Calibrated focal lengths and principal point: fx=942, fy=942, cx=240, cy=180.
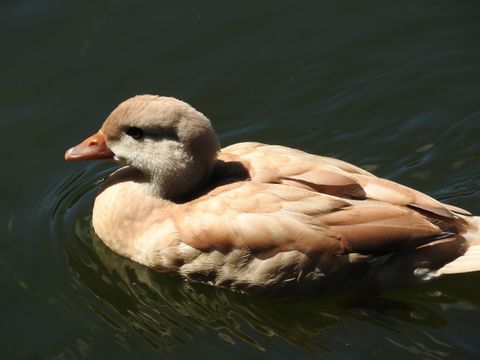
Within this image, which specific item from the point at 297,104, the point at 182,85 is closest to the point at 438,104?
the point at 297,104

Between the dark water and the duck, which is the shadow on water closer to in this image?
the dark water

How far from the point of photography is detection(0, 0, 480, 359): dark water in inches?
287

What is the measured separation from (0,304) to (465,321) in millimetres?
3744

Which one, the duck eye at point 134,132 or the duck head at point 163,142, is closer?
the duck head at point 163,142

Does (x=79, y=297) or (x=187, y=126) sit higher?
(x=187, y=126)

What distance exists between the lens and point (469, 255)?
7.46 m

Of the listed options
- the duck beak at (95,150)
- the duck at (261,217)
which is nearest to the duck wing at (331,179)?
the duck at (261,217)

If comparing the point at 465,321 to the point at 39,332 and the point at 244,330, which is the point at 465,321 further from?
the point at 39,332

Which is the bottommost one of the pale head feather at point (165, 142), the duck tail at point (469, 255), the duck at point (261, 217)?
the duck tail at point (469, 255)

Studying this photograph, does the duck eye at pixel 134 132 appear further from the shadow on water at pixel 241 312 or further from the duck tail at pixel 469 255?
the duck tail at pixel 469 255

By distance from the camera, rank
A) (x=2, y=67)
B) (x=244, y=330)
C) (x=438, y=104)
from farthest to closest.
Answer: (x=2, y=67)
(x=438, y=104)
(x=244, y=330)

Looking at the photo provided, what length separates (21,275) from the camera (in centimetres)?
798

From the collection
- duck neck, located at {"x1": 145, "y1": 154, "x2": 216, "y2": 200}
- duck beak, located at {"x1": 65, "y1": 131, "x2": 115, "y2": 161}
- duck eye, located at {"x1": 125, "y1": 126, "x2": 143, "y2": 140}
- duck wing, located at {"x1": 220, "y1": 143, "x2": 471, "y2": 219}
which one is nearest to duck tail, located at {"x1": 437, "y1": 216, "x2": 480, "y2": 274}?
duck wing, located at {"x1": 220, "y1": 143, "x2": 471, "y2": 219}

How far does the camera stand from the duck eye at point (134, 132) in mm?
7719
